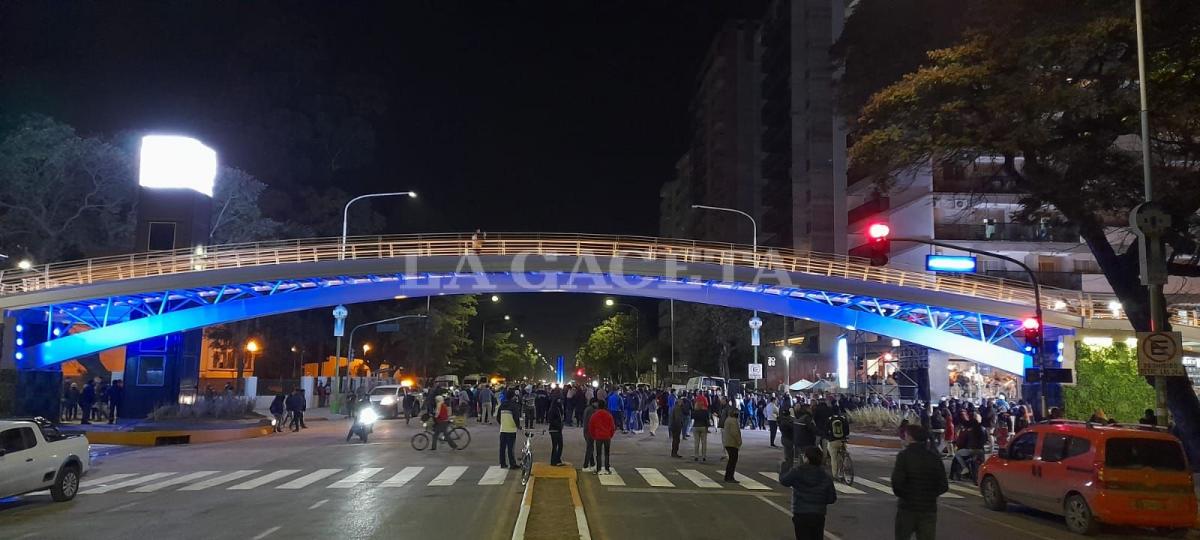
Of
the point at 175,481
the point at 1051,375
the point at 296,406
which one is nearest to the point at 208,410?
the point at 296,406

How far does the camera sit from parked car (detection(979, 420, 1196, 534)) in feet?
39.1

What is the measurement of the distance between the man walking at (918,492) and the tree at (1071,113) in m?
14.0

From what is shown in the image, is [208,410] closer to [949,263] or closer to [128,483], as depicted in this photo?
[128,483]

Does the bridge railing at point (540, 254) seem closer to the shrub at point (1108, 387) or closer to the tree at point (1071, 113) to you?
→ the shrub at point (1108, 387)

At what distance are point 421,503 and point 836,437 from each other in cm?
826

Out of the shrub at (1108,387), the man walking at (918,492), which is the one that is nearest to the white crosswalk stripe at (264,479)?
the man walking at (918,492)

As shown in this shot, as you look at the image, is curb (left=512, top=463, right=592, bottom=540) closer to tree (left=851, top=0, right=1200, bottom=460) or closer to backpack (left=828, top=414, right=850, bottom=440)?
backpack (left=828, top=414, right=850, bottom=440)

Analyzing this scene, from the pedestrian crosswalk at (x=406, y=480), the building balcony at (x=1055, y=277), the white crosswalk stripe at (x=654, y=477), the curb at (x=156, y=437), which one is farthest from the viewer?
the building balcony at (x=1055, y=277)

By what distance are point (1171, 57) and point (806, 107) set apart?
54.7 metres

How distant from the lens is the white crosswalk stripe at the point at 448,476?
16438mm

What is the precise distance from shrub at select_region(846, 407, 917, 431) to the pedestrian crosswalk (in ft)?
47.3

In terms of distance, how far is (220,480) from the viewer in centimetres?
1738

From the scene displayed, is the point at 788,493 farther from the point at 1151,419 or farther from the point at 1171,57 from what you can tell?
the point at 1171,57

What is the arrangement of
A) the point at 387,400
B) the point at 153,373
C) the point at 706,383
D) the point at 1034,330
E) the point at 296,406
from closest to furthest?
the point at 1034,330, the point at 296,406, the point at 153,373, the point at 387,400, the point at 706,383
